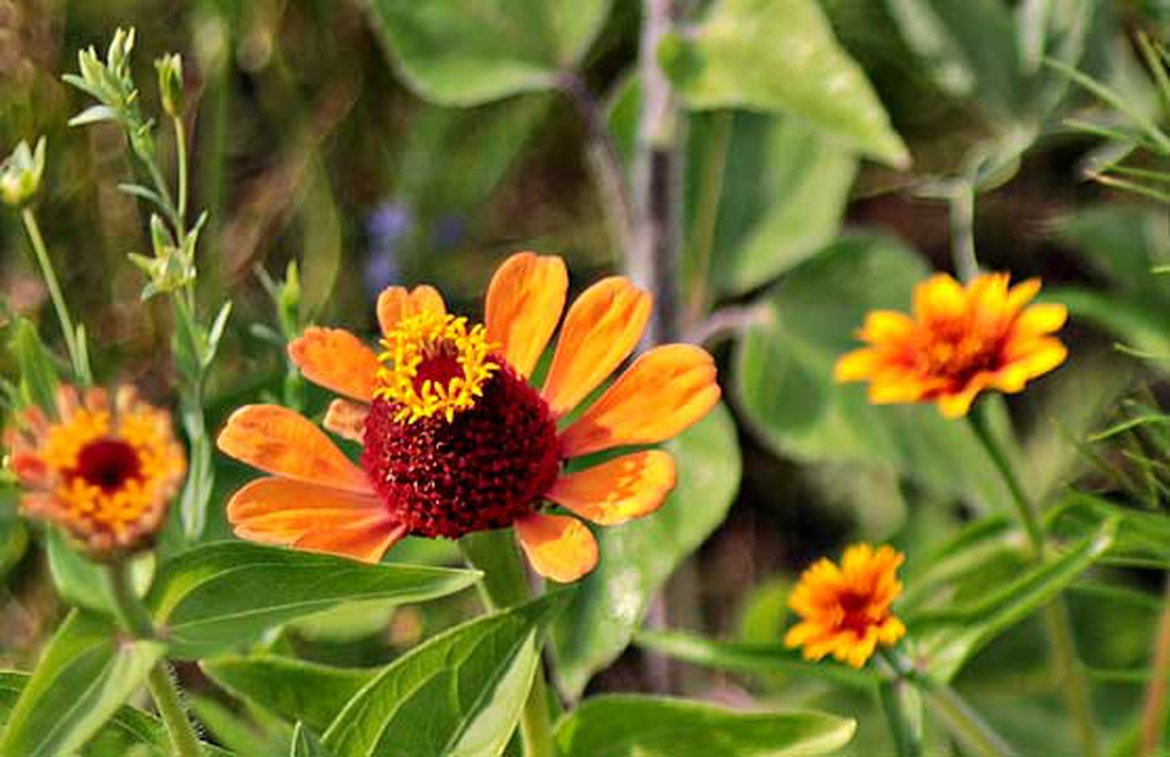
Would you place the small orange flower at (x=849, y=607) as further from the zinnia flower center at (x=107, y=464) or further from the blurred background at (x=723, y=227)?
the zinnia flower center at (x=107, y=464)

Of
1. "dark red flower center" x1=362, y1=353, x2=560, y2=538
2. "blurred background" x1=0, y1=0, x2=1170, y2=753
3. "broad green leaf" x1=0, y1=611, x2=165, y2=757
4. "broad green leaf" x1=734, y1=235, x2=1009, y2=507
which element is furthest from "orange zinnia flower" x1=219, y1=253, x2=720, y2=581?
"broad green leaf" x1=734, y1=235, x2=1009, y2=507

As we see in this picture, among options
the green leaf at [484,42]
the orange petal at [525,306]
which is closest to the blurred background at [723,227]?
the green leaf at [484,42]

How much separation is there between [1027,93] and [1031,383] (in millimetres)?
336

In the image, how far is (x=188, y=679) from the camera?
4.09 feet

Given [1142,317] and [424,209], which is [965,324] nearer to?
[1142,317]

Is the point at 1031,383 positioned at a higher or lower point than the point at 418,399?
lower

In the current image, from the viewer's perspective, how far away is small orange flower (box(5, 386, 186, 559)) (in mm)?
504

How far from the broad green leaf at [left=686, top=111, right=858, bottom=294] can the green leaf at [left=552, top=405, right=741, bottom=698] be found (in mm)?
188

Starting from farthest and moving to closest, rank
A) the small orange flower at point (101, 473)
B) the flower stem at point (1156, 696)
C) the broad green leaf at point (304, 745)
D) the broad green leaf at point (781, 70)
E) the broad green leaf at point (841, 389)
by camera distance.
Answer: the broad green leaf at point (841, 389)
the broad green leaf at point (781, 70)
the flower stem at point (1156, 696)
the broad green leaf at point (304, 745)
the small orange flower at point (101, 473)

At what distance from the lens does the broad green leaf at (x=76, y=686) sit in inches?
21.5

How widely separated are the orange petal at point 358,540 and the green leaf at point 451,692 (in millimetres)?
42

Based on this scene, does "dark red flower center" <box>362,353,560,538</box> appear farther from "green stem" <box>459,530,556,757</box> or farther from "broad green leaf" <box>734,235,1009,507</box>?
"broad green leaf" <box>734,235,1009,507</box>

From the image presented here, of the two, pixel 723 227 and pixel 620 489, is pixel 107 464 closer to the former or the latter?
pixel 620 489

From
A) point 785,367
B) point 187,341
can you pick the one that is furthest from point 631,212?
point 187,341
